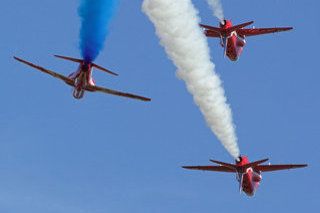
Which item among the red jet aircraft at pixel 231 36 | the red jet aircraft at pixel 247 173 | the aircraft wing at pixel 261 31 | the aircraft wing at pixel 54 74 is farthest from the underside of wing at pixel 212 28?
the aircraft wing at pixel 54 74

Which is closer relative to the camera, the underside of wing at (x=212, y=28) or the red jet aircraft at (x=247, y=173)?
the red jet aircraft at (x=247, y=173)

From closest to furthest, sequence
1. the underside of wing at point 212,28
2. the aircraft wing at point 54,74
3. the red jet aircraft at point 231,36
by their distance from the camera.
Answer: the aircraft wing at point 54,74 → the red jet aircraft at point 231,36 → the underside of wing at point 212,28

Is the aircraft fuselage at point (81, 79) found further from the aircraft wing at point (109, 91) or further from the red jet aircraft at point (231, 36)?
the red jet aircraft at point (231, 36)

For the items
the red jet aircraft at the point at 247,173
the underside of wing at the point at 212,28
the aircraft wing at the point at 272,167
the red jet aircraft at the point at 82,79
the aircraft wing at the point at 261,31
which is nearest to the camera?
the red jet aircraft at the point at 82,79

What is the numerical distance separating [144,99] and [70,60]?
5021 millimetres

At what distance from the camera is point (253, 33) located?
68.8 meters

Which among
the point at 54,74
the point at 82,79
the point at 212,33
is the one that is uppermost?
the point at 212,33

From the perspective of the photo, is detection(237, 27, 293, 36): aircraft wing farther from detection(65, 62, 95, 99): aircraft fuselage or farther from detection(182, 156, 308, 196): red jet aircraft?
detection(65, 62, 95, 99): aircraft fuselage

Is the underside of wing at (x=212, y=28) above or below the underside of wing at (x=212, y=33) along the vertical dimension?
below

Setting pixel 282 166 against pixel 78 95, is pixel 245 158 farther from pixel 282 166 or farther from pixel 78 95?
pixel 78 95

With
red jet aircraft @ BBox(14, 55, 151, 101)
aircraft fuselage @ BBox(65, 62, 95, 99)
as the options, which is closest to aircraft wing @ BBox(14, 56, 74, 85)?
red jet aircraft @ BBox(14, 55, 151, 101)

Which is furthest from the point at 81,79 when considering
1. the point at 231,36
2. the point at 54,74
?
the point at 231,36

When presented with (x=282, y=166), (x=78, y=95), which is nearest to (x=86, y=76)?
(x=78, y=95)

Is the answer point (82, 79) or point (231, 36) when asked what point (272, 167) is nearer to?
point (231, 36)
